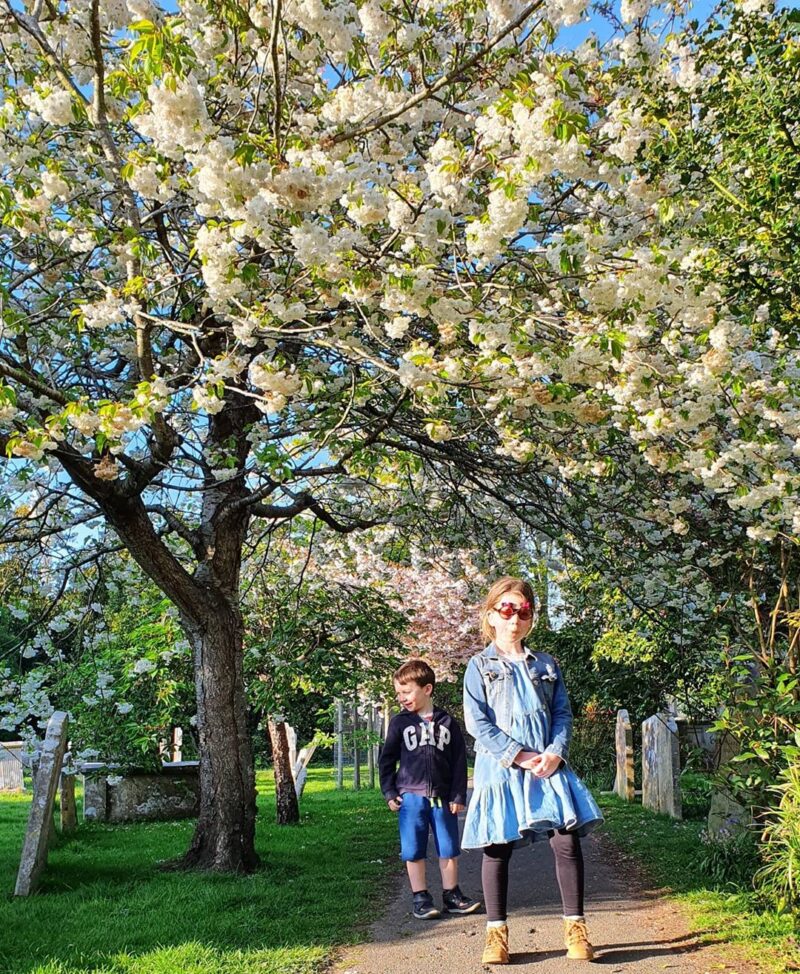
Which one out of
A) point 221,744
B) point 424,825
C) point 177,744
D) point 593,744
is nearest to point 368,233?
point 424,825

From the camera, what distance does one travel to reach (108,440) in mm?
4371

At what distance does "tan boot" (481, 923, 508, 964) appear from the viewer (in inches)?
149

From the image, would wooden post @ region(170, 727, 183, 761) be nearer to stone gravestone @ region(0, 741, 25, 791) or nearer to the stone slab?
the stone slab

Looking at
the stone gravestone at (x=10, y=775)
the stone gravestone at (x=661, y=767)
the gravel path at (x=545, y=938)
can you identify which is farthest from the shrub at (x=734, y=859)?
the stone gravestone at (x=10, y=775)

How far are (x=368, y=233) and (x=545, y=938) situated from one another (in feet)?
11.4

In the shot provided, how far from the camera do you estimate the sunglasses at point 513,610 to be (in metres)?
4.19

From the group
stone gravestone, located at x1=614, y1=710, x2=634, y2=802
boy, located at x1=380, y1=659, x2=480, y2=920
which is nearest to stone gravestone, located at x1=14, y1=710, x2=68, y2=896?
boy, located at x1=380, y1=659, x2=480, y2=920

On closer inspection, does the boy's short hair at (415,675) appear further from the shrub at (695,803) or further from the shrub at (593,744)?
the shrub at (593,744)

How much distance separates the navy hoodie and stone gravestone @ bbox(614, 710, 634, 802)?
25.4 feet

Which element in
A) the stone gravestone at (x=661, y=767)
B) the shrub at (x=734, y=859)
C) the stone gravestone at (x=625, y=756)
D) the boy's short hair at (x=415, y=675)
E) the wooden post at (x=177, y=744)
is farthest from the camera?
the wooden post at (x=177, y=744)

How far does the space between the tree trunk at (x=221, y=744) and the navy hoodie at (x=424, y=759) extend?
224 cm

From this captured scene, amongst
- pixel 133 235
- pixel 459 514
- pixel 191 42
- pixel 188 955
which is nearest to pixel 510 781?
pixel 188 955

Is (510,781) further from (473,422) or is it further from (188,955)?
(473,422)

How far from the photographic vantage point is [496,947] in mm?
3777
